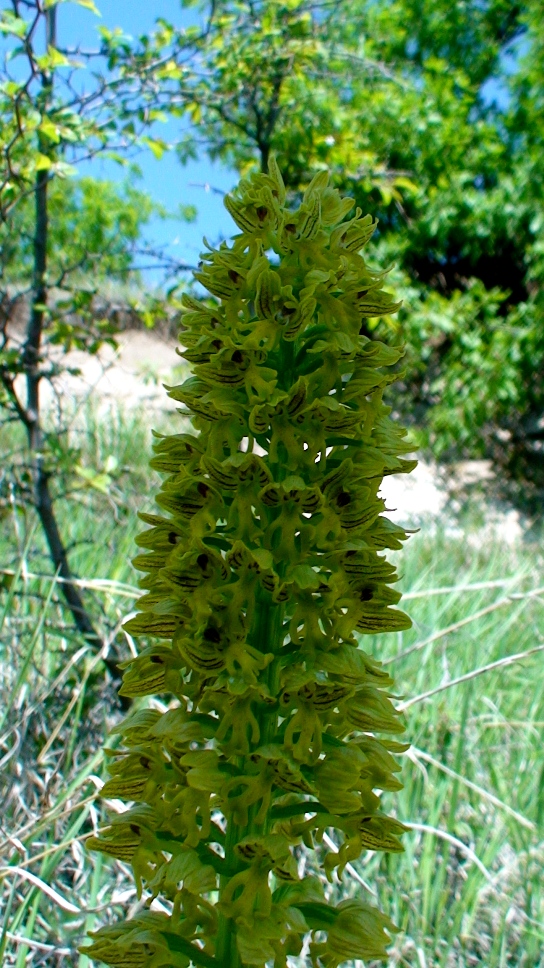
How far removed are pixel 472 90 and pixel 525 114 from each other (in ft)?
2.96

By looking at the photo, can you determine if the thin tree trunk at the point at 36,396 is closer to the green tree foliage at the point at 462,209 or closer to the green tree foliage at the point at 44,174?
the green tree foliage at the point at 44,174

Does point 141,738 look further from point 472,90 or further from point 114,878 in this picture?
point 472,90

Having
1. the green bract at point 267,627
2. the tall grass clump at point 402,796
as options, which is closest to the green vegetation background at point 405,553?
the tall grass clump at point 402,796

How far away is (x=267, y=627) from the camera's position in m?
1.06

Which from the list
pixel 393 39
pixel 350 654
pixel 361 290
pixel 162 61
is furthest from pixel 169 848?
pixel 393 39

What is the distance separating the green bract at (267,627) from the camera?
1.00 m

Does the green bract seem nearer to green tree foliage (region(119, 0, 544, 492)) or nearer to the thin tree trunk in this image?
the thin tree trunk

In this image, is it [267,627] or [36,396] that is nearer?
[267,627]

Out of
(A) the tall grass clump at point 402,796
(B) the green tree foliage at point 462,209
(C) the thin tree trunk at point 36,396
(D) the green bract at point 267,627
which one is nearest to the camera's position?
(D) the green bract at point 267,627

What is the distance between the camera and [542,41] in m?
10.9

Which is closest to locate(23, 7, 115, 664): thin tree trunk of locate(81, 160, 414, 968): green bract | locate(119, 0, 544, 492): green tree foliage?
locate(81, 160, 414, 968): green bract

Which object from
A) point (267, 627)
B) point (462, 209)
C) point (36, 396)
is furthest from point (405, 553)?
point (462, 209)

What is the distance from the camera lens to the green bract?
3.28ft

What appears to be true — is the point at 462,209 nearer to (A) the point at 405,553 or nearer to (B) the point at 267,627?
(A) the point at 405,553
